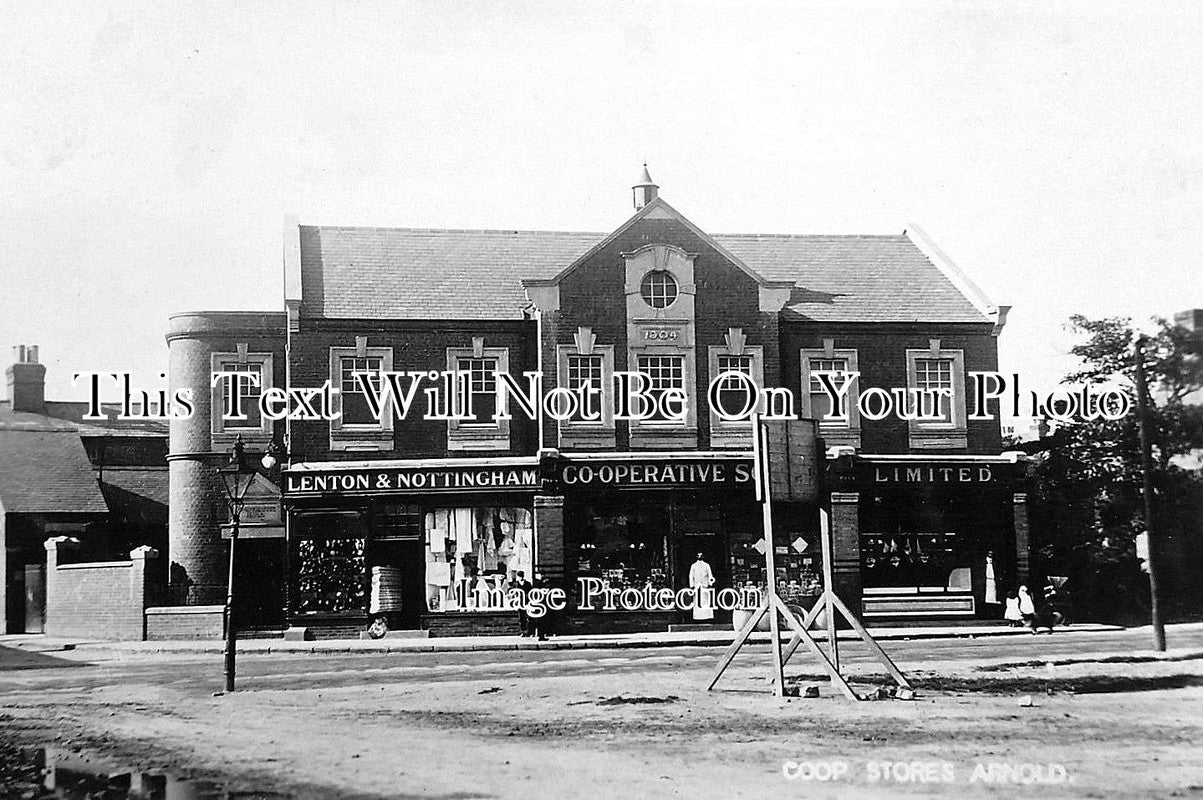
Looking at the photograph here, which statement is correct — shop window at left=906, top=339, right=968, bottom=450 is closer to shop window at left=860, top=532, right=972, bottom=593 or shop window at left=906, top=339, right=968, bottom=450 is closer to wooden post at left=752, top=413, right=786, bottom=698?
shop window at left=860, top=532, right=972, bottom=593

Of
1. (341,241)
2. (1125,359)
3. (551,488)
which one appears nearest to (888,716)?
(1125,359)

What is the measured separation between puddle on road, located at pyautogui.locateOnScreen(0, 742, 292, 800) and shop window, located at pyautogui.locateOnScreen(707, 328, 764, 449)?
31.1 feet

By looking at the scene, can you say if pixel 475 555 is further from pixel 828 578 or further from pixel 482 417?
pixel 828 578

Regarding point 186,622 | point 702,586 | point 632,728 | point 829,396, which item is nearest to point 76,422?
point 186,622

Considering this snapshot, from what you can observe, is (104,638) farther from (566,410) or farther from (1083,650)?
(1083,650)

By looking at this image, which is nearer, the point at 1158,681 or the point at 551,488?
the point at 1158,681

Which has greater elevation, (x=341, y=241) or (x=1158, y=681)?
(x=341, y=241)

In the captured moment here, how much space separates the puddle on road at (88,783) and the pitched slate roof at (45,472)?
14.6 feet

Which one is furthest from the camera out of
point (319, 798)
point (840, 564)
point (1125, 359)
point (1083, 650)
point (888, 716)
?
point (840, 564)

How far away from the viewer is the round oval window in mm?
18359

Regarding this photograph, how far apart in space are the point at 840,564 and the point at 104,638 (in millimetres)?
10372

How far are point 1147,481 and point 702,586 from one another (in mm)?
6525

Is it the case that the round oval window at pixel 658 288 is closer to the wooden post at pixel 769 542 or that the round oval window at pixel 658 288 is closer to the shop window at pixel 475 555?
the shop window at pixel 475 555

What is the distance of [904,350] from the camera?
17188mm
